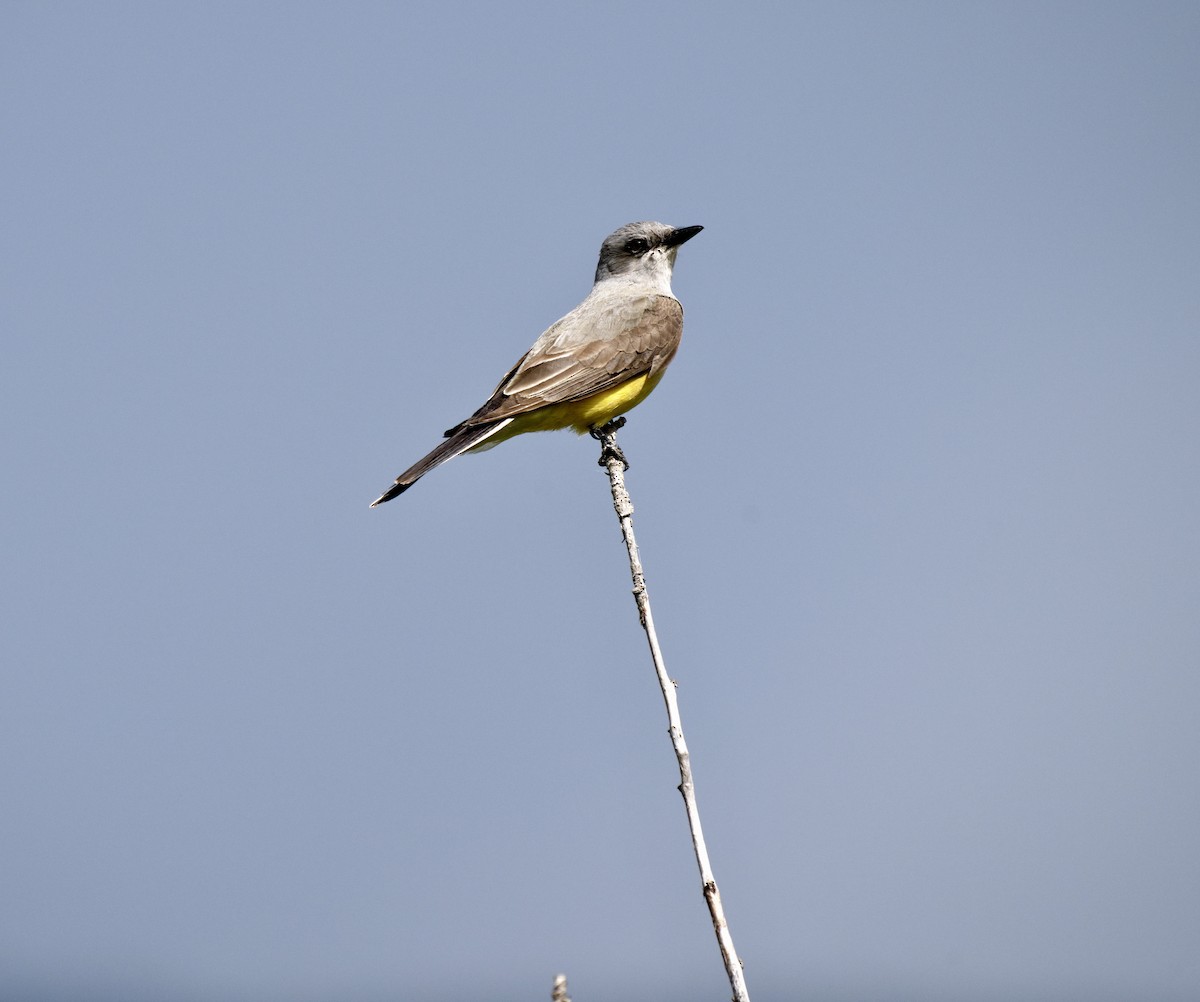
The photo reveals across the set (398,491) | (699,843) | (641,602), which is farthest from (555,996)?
(398,491)

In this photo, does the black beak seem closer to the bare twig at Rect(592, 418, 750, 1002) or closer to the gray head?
the gray head

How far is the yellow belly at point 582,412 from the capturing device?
8.12 metres

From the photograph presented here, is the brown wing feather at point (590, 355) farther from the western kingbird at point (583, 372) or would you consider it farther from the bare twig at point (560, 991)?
the bare twig at point (560, 991)

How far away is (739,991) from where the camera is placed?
319 centimetres

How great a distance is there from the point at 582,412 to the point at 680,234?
2.38 meters

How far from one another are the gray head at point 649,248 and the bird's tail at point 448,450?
2.57 meters

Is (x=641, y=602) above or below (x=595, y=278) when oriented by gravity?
below

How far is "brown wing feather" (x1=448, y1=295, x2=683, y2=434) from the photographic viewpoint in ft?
26.7

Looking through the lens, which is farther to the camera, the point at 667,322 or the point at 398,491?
the point at 667,322

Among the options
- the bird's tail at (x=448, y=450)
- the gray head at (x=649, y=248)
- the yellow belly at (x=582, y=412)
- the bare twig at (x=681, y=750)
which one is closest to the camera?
the bare twig at (x=681, y=750)

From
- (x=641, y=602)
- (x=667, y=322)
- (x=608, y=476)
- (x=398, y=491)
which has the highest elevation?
(x=667, y=322)

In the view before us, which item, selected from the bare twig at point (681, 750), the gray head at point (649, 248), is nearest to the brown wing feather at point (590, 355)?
the gray head at point (649, 248)

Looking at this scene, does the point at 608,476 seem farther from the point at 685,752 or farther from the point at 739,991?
the point at 739,991

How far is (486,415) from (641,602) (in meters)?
3.88
